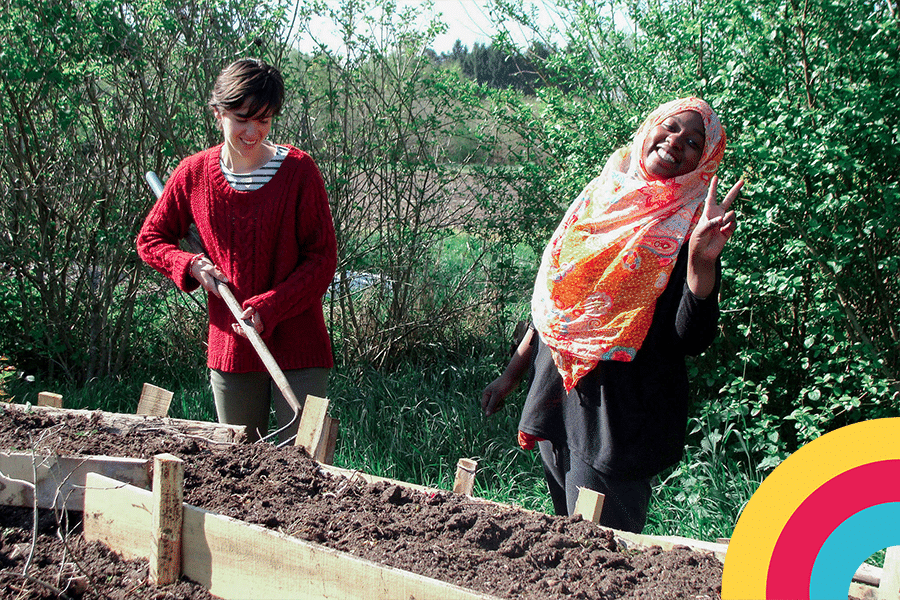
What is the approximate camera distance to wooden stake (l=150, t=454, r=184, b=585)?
6.76 ft

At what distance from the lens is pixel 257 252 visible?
111 inches

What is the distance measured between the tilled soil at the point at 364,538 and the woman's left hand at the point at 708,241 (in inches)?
26.1

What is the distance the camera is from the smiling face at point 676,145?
7.13ft

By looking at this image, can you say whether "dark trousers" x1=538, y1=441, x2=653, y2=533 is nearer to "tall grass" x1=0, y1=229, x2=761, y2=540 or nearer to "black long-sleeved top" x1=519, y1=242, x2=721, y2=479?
"black long-sleeved top" x1=519, y1=242, x2=721, y2=479

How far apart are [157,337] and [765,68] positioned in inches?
176

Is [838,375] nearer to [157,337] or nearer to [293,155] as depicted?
[293,155]

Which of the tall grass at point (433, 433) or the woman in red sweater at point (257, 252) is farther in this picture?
the tall grass at point (433, 433)

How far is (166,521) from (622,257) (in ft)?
4.65

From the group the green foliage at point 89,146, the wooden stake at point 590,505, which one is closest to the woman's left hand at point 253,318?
the wooden stake at point 590,505

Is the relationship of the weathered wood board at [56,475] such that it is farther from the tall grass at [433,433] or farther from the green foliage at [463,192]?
the tall grass at [433,433]

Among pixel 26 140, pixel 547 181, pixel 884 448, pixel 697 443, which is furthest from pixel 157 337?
pixel 884 448

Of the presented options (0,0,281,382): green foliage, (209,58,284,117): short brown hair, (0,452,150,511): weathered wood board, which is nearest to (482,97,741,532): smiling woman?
(209,58,284,117): short brown hair

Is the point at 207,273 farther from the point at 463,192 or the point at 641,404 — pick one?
the point at 463,192

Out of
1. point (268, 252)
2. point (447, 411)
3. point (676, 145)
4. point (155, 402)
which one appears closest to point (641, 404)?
point (676, 145)
